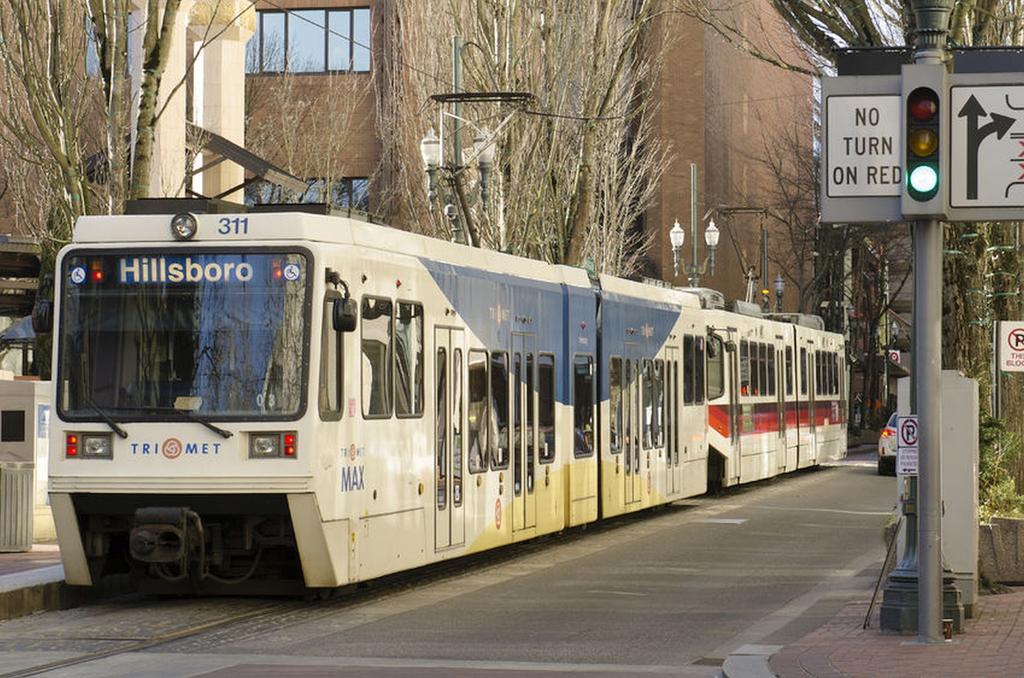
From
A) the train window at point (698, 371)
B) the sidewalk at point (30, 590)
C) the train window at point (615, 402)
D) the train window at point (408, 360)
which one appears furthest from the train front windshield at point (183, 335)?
the train window at point (698, 371)

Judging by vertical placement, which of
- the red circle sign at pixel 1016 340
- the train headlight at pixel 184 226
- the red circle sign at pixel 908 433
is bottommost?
the red circle sign at pixel 908 433

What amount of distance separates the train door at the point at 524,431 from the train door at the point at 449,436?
1.74 m

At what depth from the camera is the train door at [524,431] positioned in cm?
2022

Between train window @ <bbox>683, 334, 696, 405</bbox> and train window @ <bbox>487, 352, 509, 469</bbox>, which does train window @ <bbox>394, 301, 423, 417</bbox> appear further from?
train window @ <bbox>683, 334, 696, 405</bbox>

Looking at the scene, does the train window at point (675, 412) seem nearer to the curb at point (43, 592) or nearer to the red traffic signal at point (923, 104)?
the curb at point (43, 592)

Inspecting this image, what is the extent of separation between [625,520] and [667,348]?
8.58ft

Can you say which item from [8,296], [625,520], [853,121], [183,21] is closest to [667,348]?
[625,520]

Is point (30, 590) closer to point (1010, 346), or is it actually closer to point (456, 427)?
point (456, 427)

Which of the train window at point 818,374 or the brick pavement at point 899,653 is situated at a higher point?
the train window at point 818,374

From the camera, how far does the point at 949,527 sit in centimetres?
1484

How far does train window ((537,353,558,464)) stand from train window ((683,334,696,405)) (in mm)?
7307

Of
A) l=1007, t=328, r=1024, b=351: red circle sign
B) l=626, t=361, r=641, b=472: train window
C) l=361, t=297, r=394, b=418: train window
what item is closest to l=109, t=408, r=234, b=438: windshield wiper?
l=361, t=297, r=394, b=418: train window

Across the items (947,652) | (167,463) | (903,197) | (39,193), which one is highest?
(39,193)

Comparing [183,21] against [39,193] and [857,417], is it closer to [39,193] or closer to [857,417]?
[39,193]
